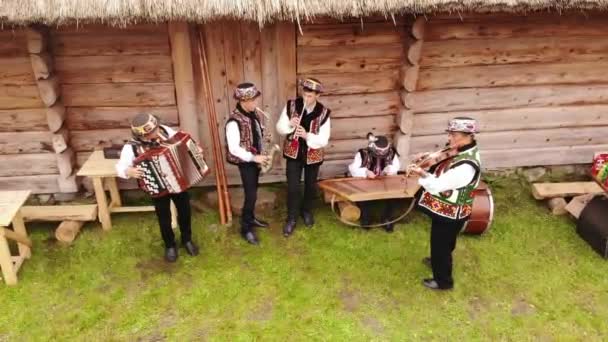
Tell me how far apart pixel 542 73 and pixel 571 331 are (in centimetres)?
291

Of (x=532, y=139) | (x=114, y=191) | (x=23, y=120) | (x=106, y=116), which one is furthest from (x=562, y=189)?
(x=23, y=120)

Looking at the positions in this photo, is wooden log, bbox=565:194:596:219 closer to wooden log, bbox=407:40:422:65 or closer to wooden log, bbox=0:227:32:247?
wooden log, bbox=407:40:422:65

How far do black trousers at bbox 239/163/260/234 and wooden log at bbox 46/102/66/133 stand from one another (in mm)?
1963

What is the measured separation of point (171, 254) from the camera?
5062mm

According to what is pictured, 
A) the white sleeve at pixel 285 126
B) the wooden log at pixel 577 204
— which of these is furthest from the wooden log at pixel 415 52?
the wooden log at pixel 577 204

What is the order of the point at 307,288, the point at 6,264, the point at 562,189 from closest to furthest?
the point at 6,264
the point at 307,288
the point at 562,189

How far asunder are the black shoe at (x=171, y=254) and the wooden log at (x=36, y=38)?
2.26 metres

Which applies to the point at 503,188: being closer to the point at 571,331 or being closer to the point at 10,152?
the point at 571,331

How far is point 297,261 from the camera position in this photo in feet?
16.9

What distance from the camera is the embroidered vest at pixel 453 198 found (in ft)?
13.3

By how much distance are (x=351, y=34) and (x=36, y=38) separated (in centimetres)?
307

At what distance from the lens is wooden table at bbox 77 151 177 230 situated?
5.16 metres

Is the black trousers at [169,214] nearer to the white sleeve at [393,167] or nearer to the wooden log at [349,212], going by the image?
the wooden log at [349,212]

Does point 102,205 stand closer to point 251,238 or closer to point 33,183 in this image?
point 33,183
